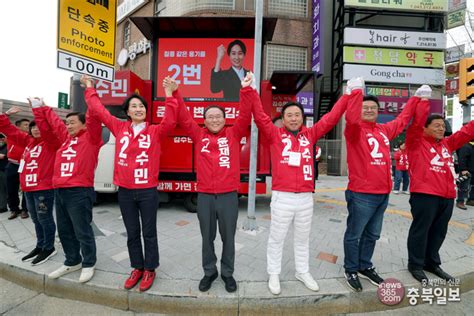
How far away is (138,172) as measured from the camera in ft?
7.80

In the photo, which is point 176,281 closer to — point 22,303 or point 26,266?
point 22,303

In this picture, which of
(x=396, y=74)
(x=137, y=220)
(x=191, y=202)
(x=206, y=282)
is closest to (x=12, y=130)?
(x=137, y=220)

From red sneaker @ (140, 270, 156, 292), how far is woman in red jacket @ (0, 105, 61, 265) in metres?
1.50

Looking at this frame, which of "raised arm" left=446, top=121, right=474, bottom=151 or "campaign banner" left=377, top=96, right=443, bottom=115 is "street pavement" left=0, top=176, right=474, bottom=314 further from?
"campaign banner" left=377, top=96, right=443, bottom=115

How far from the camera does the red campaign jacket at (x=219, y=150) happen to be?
2408mm

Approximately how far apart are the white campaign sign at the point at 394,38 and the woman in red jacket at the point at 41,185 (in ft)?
46.9

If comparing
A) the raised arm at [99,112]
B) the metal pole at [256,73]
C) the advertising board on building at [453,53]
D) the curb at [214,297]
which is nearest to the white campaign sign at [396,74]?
the advertising board on building at [453,53]

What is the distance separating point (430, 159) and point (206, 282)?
2.78 m

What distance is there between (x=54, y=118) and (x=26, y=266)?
1783 millimetres

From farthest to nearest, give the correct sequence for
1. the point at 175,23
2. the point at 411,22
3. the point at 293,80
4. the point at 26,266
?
the point at 411,22
the point at 293,80
the point at 175,23
the point at 26,266

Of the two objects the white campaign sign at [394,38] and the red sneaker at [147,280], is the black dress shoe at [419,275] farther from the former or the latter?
the white campaign sign at [394,38]

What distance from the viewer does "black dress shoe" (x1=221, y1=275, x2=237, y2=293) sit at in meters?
2.39

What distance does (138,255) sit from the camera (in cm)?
253

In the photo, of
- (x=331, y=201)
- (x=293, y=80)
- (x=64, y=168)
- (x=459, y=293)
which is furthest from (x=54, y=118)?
(x=331, y=201)
